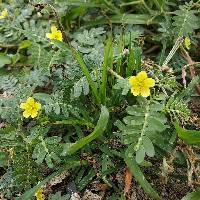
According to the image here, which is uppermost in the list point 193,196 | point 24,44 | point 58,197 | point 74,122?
point 24,44

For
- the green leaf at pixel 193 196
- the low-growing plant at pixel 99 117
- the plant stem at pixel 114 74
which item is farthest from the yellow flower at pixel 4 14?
the green leaf at pixel 193 196

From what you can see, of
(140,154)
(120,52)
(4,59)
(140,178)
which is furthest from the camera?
(4,59)

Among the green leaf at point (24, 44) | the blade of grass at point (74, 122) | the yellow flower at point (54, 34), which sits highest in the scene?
the yellow flower at point (54, 34)

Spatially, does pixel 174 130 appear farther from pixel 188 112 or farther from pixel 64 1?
Answer: pixel 64 1

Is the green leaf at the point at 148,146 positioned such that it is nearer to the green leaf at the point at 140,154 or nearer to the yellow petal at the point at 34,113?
the green leaf at the point at 140,154

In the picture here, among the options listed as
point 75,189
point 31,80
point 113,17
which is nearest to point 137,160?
point 75,189

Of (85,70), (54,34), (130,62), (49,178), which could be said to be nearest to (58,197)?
(49,178)

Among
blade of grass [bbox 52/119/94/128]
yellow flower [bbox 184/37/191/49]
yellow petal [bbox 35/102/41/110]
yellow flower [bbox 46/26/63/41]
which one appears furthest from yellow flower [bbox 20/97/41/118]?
yellow flower [bbox 184/37/191/49]

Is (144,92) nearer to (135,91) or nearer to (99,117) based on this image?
(135,91)
